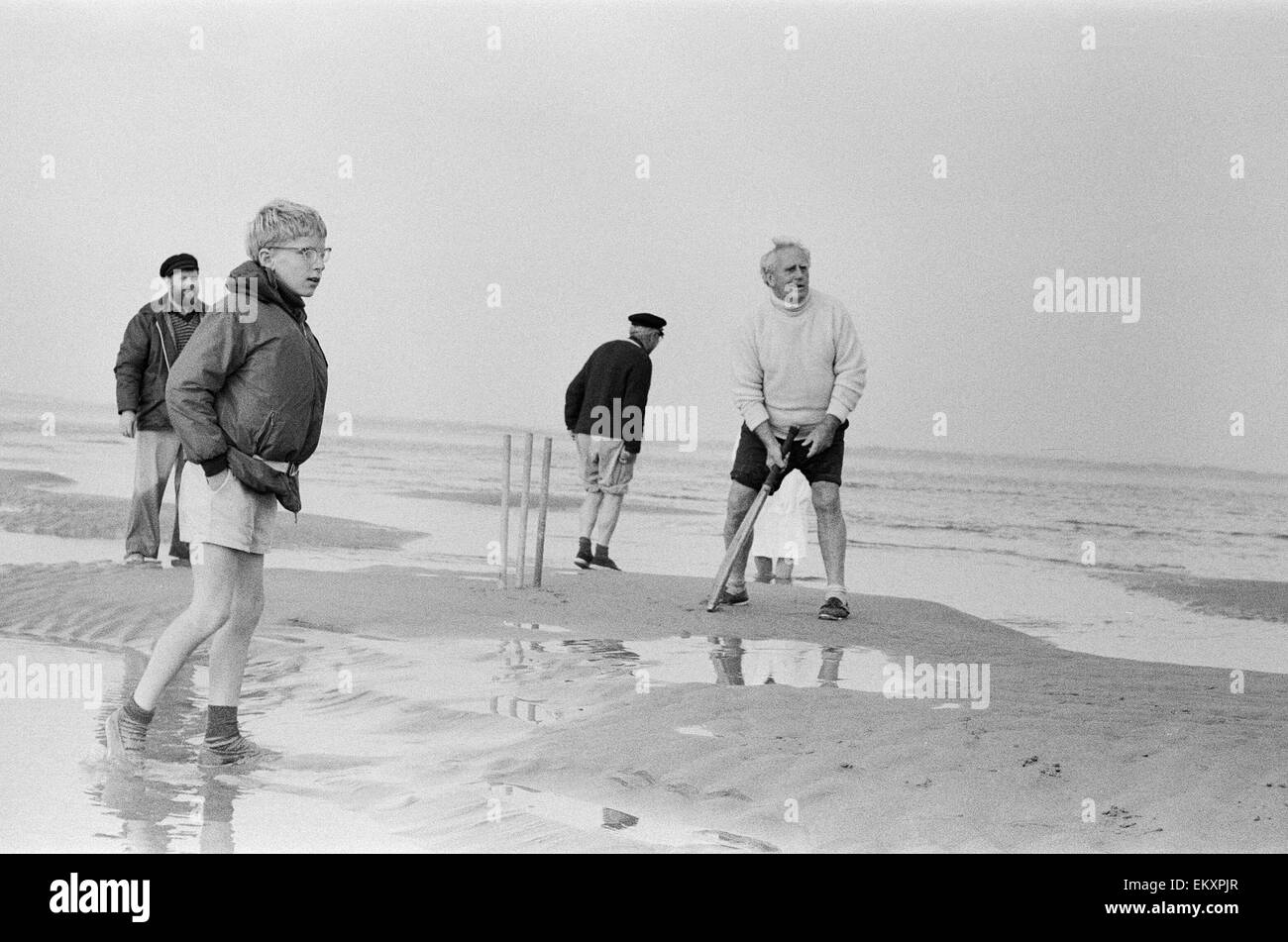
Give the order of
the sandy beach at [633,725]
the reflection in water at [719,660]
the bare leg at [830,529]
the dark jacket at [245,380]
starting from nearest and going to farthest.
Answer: the sandy beach at [633,725]
the dark jacket at [245,380]
the reflection in water at [719,660]
the bare leg at [830,529]

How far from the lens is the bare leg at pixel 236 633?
3.86 m

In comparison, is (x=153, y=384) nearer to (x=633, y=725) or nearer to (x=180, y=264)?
(x=180, y=264)

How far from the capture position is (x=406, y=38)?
1902 centimetres

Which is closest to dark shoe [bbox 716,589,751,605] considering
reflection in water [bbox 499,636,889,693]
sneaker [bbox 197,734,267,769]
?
reflection in water [bbox 499,636,889,693]

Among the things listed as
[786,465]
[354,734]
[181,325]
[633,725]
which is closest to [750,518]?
[786,465]

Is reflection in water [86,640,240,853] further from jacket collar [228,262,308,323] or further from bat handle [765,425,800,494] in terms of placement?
bat handle [765,425,800,494]

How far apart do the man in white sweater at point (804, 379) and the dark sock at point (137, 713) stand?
3063 mm

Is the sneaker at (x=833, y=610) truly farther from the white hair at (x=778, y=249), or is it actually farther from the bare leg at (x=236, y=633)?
the bare leg at (x=236, y=633)

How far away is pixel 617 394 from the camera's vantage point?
8.46 metres

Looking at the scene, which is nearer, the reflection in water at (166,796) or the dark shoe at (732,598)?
the reflection in water at (166,796)

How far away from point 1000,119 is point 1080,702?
42.7ft
